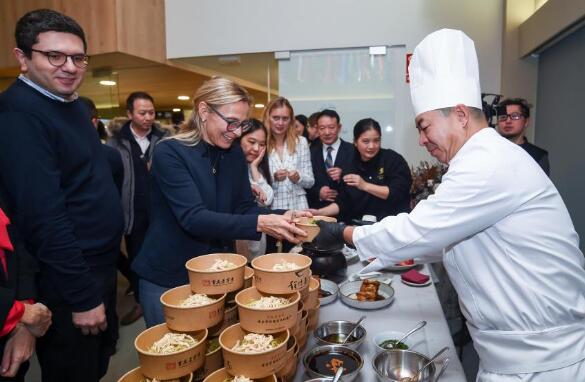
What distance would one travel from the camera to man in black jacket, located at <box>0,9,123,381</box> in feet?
3.88

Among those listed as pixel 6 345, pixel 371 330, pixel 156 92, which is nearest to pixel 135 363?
pixel 6 345

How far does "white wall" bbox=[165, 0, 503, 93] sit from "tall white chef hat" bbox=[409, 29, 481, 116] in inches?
128

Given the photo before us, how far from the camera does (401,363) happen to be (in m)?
1.16

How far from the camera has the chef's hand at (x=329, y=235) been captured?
1.43 meters

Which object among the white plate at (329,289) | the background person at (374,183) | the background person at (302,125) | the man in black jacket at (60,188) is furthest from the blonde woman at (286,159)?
the man in black jacket at (60,188)

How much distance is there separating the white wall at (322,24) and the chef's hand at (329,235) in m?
3.41

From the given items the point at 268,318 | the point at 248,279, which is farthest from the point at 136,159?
the point at 268,318

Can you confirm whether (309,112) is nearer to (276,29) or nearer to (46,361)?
(276,29)

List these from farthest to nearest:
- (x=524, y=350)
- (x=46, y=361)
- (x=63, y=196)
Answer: (x=46, y=361) < (x=63, y=196) < (x=524, y=350)

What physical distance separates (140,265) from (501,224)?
1120mm

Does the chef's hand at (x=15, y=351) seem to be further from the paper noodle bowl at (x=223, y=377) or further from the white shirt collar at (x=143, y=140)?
the white shirt collar at (x=143, y=140)

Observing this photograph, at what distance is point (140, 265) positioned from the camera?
1.42 metres

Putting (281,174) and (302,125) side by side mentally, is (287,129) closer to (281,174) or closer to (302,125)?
(281,174)

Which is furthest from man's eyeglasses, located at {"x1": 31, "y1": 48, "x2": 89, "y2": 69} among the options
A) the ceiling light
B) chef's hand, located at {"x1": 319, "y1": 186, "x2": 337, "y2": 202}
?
the ceiling light
